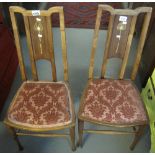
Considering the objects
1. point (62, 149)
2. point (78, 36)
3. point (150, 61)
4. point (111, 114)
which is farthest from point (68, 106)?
point (78, 36)

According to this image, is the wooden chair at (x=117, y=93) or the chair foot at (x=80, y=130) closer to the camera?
the wooden chair at (x=117, y=93)

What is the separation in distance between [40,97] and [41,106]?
80 millimetres

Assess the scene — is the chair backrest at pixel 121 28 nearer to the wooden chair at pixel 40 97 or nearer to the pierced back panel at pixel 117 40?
the pierced back panel at pixel 117 40

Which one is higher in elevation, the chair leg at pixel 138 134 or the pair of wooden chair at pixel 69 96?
the pair of wooden chair at pixel 69 96

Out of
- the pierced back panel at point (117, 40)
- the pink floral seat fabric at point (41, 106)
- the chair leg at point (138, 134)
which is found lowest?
the chair leg at point (138, 134)

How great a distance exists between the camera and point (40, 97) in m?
1.40

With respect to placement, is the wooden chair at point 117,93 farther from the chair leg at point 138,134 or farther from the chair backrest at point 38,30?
the chair backrest at point 38,30

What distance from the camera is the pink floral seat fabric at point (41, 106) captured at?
1.27m

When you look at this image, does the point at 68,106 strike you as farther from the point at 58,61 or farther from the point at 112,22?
the point at 58,61

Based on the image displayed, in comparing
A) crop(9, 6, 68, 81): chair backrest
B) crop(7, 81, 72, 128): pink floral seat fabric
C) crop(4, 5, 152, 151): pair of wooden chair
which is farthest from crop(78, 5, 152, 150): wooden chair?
crop(9, 6, 68, 81): chair backrest

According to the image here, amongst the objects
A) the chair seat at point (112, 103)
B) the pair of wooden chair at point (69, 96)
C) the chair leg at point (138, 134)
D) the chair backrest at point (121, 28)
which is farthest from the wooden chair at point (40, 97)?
the chair leg at point (138, 134)

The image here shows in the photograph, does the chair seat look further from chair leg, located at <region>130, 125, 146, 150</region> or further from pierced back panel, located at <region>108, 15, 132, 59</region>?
pierced back panel, located at <region>108, 15, 132, 59</region>

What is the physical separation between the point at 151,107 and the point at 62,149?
2.62 feet

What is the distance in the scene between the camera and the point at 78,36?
2674mm
